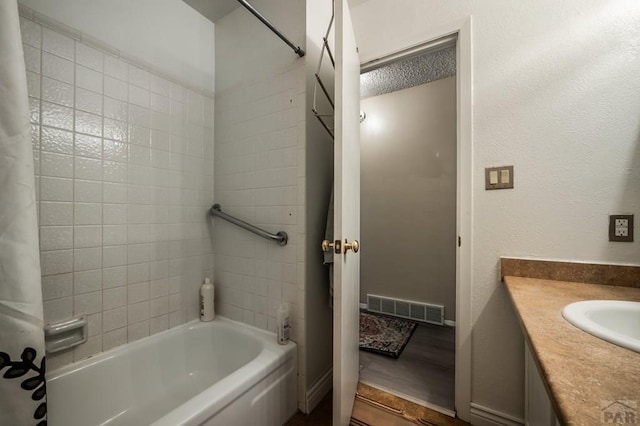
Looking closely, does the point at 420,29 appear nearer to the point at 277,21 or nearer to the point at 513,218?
the point at 277,21

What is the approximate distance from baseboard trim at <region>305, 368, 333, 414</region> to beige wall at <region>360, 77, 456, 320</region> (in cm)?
123

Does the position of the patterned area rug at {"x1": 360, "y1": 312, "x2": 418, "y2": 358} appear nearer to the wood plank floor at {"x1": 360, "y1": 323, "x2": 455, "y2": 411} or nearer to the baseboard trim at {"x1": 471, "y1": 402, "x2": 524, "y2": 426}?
the wood plank floor at {"x1": 360, "y1": 323, "x2": 455, "y2": 411}

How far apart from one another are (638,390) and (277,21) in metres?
1.83

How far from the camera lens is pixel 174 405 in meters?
A: 1.18

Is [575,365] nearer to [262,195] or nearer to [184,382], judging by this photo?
[262,195]

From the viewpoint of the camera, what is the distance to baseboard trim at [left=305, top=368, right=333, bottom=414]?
4.04ft

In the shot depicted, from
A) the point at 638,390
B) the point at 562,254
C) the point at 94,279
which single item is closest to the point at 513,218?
the point at 562,254

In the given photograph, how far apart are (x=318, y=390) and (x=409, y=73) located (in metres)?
2.49

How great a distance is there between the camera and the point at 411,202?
2.34 metres

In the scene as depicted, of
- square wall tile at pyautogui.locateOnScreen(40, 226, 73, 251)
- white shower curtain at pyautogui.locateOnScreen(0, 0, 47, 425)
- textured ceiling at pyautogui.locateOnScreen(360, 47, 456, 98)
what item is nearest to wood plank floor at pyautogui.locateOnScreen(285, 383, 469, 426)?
white shower curtain at pyautogui.locateOnScreen(0, 0, 47, 425)

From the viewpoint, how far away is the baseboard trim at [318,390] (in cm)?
123

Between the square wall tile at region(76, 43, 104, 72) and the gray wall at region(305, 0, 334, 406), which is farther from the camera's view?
the gray wall at region(305, 0, 334, 406)

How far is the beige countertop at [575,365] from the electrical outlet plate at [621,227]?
454 mm

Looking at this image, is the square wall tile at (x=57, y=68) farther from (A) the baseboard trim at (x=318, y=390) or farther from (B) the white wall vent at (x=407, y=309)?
(B) the white wall vent at (x=407, y=309)
